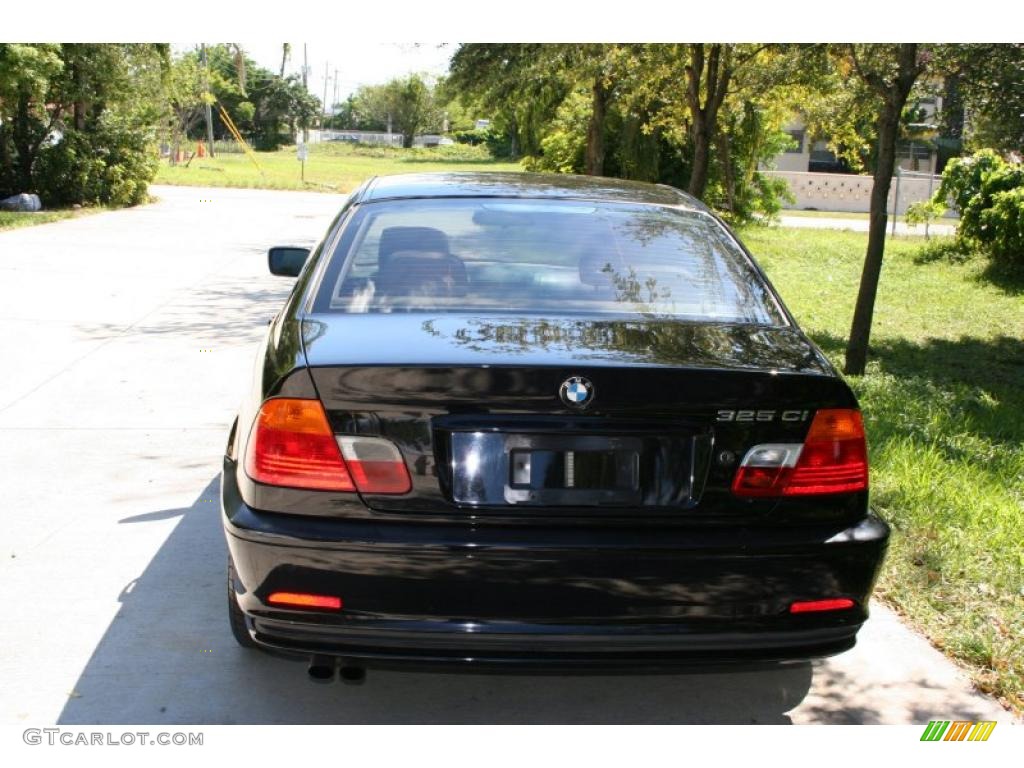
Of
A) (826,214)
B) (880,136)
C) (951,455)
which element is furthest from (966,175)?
(826,214)

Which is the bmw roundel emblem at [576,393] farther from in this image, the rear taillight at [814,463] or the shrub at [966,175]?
the shrub at [966,175]

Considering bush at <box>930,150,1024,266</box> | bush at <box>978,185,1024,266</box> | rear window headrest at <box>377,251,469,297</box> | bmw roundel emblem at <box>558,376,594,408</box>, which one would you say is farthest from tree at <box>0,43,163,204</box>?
bmw roundel emblem at <box>558,376,594,408</box>

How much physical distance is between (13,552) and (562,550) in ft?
9.29

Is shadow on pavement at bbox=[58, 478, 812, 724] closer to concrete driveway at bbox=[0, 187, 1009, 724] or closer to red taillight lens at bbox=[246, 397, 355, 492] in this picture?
concrete driveway at bbox=[0, 187, 1009, 724]

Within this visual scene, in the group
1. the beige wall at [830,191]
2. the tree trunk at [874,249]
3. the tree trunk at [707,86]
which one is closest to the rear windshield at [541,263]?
the tree trunk at [874,249]

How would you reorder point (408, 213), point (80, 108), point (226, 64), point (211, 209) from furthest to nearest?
point (226, 64)
point (211, 209)
point (80, 108)
point (408, 213)

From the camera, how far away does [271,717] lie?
3.31 m

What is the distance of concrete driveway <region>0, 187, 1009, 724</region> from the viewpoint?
3.41m

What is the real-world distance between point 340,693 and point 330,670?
59 cm

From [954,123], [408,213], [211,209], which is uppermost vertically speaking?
[954,123]

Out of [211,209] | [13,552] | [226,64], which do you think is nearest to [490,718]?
[13,552]

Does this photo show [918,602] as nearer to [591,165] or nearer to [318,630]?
[318,630]

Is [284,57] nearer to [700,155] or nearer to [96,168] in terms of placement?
[96,168]

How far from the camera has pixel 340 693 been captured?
11.5 feet
